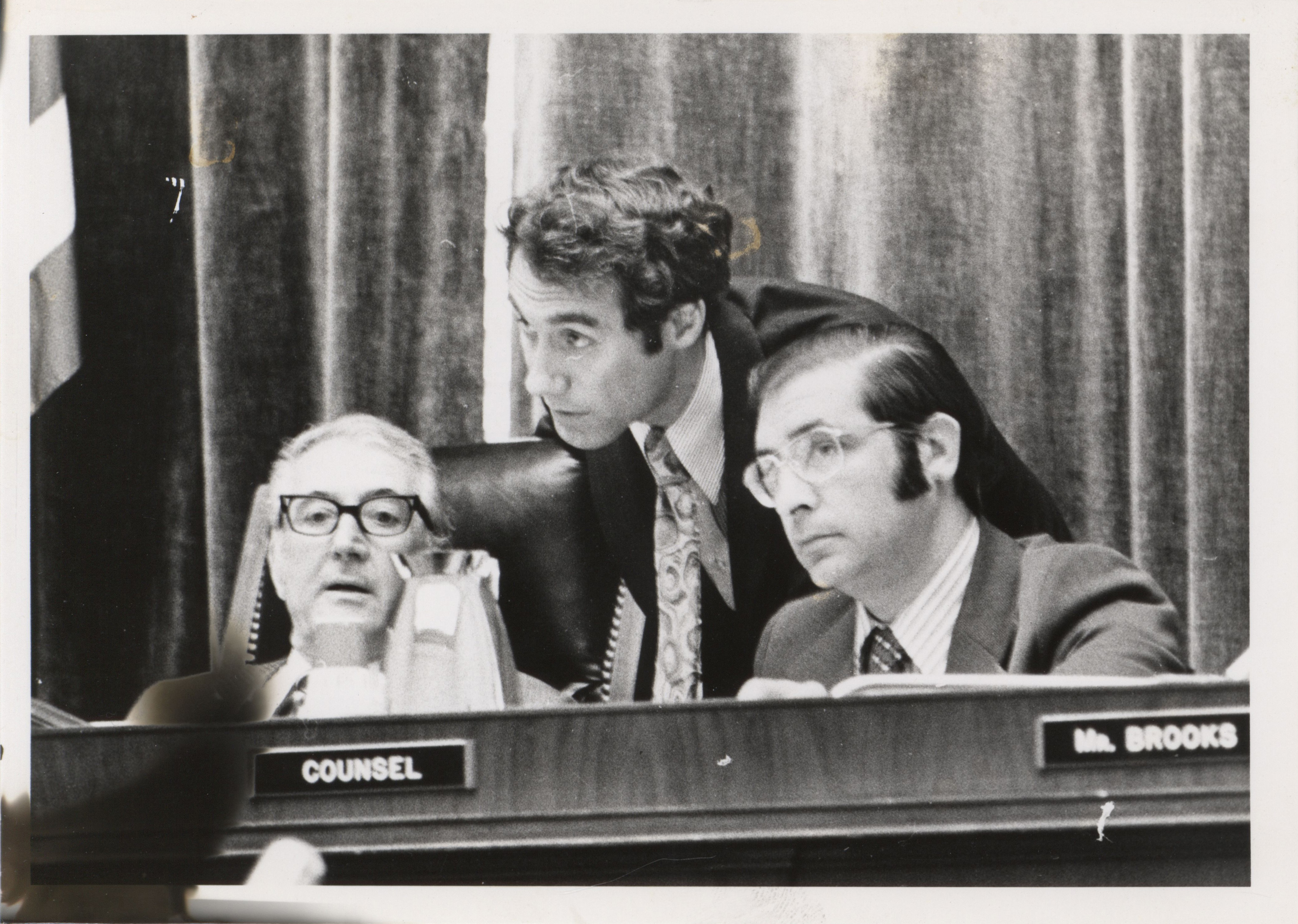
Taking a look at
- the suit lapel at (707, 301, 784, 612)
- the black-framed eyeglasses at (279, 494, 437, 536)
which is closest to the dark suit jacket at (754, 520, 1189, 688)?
the suit lapel at (707, 301, 784, 612)

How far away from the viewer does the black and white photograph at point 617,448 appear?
3.12m

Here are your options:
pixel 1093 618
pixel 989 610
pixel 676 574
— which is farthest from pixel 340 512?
pixel 1093 618

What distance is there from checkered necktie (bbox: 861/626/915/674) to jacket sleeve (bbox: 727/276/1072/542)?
1.08 feet

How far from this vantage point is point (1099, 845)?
10.0 ft

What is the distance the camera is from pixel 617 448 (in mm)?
3283

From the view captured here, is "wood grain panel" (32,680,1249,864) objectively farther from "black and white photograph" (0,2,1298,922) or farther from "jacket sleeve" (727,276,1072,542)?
"jacket sleeve" (727,276,1072,542)

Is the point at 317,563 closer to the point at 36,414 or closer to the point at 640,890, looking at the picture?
the point at 36,414

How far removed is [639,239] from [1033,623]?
1166 millimetres

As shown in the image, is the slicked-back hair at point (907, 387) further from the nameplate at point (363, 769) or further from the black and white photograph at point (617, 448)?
the nameplate at point (363, 769)

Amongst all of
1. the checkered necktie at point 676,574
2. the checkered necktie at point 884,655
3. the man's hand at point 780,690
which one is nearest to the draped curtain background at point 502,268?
the checkered necktie at point 676,574

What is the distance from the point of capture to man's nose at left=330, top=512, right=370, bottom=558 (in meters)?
3.25

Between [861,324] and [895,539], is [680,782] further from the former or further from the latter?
[861,324]

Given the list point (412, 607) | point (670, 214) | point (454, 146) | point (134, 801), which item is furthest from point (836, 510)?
point (134, 801)

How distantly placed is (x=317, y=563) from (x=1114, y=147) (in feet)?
6.39
